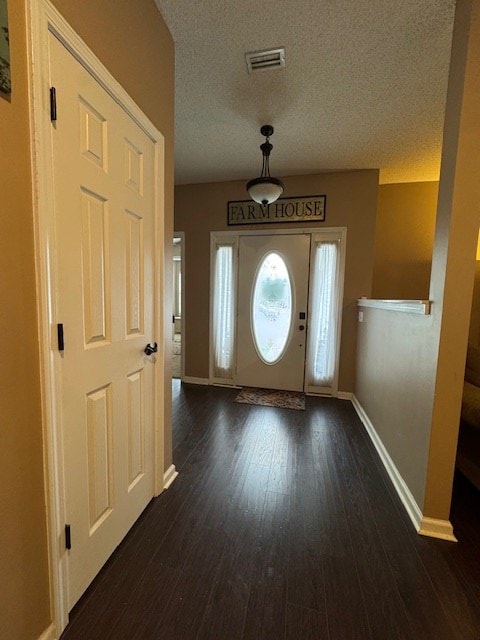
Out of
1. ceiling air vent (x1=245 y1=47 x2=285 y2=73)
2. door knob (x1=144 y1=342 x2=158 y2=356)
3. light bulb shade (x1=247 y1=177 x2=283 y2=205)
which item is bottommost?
door knob (x1=144 y1=342 x2=158 y2=356)

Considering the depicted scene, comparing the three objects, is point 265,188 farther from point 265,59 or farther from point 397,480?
point 397,480

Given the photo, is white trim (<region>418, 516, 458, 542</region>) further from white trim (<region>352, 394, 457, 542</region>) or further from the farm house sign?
the farm house sign

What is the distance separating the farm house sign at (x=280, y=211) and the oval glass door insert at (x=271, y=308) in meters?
0.47

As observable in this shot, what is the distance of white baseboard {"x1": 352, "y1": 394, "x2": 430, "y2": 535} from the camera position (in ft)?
5.11

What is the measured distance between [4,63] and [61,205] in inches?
14.1

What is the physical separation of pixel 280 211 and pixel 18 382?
3346mm

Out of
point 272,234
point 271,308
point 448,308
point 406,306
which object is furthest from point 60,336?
point 272,234

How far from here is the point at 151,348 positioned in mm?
1557

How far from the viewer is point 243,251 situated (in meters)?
3.74

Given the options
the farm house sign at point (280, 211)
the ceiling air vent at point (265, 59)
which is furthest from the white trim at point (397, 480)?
the ceiling air vent at point (265, 59)

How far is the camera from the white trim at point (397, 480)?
1566 mm

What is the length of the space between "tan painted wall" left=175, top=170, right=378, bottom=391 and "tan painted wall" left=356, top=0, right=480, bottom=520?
1.74m

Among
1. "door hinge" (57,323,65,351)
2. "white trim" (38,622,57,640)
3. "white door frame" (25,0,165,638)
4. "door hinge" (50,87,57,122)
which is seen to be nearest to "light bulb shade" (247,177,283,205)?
"white door frame" (25,0,165,638)

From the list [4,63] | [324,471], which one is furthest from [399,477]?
[4,63]
